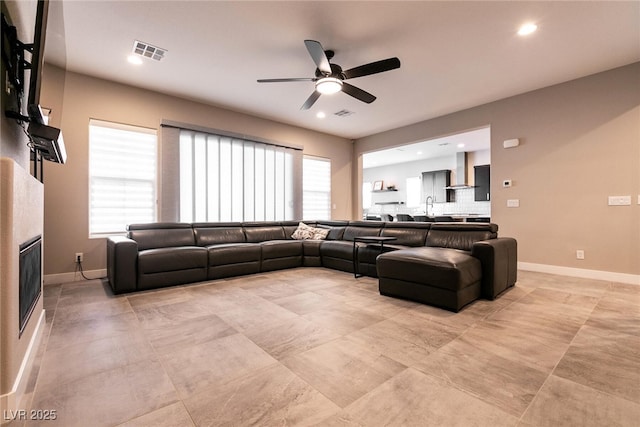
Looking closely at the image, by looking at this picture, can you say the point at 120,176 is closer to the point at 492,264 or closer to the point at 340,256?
the point at 340,256

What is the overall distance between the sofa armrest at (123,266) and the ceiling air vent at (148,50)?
234 cm

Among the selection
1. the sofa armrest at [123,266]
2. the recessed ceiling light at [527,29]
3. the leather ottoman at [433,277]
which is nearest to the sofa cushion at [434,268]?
the leather ottoman at [433,277]

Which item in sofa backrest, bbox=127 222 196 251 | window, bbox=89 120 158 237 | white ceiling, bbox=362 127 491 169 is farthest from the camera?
white ceiling, bbox=362 127 491 169

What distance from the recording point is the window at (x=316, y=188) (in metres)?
6.87

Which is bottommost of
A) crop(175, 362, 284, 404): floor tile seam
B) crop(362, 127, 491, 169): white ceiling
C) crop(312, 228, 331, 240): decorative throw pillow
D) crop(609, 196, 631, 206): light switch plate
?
crop(175, 362, 284, 404): floor tile seam

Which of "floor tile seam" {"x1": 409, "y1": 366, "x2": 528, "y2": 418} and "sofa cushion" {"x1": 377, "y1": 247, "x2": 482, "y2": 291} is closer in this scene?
"floor tile seam" {"x1": 409, "y1": 366, "x2": 528, "y2": 418}

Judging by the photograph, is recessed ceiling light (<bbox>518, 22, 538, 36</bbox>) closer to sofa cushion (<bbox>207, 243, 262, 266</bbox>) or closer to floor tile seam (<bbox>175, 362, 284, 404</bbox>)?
floor tile seam (<bbox>175, 362, 284, 404</bbox>)

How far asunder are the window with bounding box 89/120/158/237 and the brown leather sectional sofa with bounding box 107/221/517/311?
0.57m

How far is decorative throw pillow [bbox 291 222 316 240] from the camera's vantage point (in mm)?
5434

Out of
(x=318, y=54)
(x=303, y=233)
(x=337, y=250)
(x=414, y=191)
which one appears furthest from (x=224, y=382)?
(x=414, y=191)

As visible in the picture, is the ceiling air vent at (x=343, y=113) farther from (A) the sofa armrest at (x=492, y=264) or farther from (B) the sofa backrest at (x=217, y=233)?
(A) the sofa armrest at (x=492, y=264)

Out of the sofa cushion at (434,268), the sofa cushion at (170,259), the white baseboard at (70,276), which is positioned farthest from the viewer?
the white baseboard at (70,276)

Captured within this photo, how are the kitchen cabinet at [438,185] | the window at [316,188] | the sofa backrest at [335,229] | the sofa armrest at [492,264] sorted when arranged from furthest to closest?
the kitchen cabinet at [438,185] → the window at [316,188] → the sofa backrest at [335,229] → the sofa armrest at [492,264]

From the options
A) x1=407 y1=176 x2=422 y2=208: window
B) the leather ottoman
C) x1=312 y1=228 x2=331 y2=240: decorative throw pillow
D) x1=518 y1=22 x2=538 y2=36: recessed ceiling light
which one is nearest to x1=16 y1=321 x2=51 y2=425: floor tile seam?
the leather ottoman
